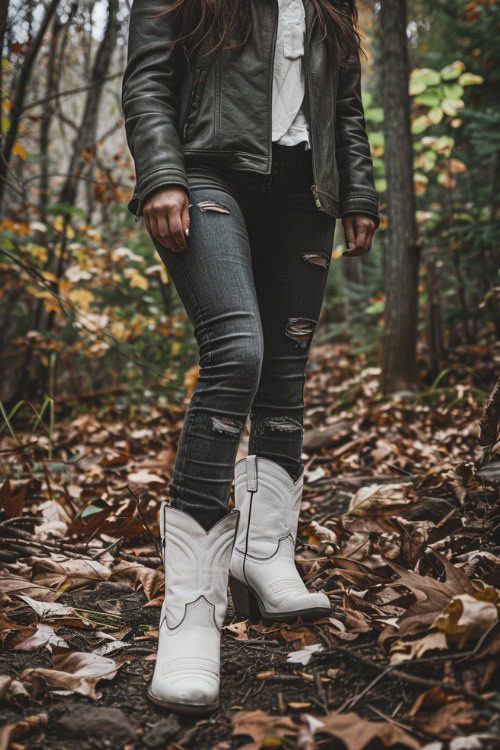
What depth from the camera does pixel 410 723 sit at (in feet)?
3.61

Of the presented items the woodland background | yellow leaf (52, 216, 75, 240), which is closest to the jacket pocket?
the woodland background

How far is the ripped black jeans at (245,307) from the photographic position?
4.70 ft

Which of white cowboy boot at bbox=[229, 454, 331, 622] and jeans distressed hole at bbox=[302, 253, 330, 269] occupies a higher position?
jeans distressed hole at bbox=[302, 253, 330, 269]

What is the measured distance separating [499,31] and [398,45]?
148 centimetres

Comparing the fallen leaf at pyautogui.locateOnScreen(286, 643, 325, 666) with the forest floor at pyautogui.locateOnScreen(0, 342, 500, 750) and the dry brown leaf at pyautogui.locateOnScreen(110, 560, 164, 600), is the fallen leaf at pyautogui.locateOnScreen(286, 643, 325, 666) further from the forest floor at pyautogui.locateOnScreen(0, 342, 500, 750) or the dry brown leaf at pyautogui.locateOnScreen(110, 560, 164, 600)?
the dry brown leaf at pyautogui.locateOnScreen(110, 560, 164, 600)

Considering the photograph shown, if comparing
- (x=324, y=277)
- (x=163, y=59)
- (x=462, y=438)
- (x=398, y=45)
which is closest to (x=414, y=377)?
(x=462, y=438)

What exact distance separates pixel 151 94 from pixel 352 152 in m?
0.66

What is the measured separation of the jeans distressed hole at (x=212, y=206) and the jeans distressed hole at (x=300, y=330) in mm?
393

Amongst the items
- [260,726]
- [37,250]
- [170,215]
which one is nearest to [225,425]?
[170,215]

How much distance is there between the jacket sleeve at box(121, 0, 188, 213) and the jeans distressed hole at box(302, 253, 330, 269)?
0.44m

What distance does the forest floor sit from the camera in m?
1.16

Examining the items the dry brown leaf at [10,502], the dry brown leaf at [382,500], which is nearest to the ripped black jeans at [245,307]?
the dry brown leaf at [382,500]

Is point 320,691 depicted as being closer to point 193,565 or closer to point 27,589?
point 193,565

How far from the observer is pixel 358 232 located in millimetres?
1894
